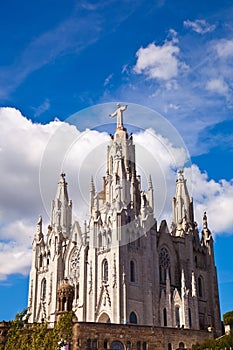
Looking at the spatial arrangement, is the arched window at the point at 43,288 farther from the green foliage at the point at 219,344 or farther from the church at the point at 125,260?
the green foliage at the point at 219,344

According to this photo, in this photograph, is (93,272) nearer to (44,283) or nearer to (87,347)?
(44,283)

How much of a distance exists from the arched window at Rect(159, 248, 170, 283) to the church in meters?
0.14

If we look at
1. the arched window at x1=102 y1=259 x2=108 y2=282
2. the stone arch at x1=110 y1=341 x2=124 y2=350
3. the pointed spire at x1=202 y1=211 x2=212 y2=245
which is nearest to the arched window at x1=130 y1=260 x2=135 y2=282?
the arched window at x1=102 y1=259 x2=108 y2=282

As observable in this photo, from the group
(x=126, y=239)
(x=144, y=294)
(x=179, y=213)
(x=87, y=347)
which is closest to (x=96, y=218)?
(x=126, y=239)

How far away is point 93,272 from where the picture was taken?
2680 inches

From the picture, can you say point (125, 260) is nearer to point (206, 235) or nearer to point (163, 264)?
point (163, 264)

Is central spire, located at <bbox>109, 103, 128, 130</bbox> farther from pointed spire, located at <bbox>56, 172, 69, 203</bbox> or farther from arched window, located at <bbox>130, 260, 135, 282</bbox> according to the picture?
arched window, located at <bbox>130, 260, 135, 282</bbox>

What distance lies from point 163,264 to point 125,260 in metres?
10.1

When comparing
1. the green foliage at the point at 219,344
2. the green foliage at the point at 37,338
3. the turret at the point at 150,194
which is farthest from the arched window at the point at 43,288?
the green foliage at the point at 37,338

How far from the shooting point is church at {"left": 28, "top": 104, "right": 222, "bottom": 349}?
66625 mm

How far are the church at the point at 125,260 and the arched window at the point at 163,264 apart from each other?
0.14 m

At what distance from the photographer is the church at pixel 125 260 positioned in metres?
66.6

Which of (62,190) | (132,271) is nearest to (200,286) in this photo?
(132,271)

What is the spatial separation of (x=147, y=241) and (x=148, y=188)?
11885 mm
